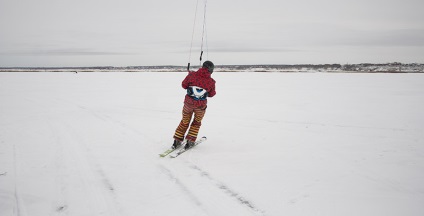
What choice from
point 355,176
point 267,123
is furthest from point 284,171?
point 267,123

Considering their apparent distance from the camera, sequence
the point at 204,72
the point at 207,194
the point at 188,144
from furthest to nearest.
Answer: the point at 188,144, the point at 204,72, the point at 207,194

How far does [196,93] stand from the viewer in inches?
210

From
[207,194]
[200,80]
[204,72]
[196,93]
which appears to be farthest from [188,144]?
[207,194]

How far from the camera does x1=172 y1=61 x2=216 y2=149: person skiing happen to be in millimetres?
5277

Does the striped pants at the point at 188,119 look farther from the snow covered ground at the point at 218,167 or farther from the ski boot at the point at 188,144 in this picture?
the snow covered ground at the point at 218,167

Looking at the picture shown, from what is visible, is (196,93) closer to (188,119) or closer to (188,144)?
(188,119)

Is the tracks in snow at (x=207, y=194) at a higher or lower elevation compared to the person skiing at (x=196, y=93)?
lower

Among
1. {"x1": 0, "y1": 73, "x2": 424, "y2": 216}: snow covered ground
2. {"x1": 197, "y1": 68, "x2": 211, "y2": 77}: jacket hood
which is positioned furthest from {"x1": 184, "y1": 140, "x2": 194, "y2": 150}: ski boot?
{"x1": 197, "y1": 68, "x2": 211, "y2": 77}: jacket hood

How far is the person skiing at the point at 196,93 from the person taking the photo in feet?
17.3

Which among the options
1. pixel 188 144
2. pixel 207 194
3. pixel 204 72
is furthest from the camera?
pixel 188 144

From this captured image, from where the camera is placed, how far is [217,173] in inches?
169

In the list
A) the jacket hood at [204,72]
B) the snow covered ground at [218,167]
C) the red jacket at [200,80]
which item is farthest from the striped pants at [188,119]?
the jacket hood at [204,72]

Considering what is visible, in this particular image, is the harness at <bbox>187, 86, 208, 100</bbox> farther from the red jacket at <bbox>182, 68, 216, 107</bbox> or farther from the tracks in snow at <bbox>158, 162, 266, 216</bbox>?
the tracks in snow at <bbox>158, 162, 266, 216</bbox>

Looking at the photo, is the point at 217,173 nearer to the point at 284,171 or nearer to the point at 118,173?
the point at 284,171
